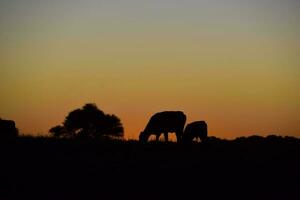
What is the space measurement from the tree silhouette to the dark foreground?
113 feet

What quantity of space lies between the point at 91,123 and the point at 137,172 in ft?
133

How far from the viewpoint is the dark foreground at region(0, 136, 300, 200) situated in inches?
591

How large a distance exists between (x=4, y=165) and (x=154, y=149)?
677 centimetres

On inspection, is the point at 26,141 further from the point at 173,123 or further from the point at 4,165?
the point at 173,123

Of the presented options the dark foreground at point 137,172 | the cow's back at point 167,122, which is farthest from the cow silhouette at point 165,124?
the dark foreground at point 137,172

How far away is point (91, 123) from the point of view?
57.2 meters

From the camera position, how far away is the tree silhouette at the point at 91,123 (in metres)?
56.4

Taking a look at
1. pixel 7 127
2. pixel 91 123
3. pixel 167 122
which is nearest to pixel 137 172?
Answer: pixel 7 127

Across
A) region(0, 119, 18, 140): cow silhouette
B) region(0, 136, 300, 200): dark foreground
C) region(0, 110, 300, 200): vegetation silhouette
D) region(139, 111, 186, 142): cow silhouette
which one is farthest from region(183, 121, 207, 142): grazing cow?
region(0, 136, 300, 200): dark foreground

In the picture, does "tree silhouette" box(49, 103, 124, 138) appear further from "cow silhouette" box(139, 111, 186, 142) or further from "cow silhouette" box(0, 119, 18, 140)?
"cow silhouette" box(0, 119, 18, 140)

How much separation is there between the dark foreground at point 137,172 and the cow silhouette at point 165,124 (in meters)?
11.2

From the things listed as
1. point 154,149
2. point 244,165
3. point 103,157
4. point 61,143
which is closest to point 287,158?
point 244,165

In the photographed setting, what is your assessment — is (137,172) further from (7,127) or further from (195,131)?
(195,131)

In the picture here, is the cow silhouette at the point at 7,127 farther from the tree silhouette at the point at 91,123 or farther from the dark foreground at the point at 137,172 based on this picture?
the tree silhouette at the point at 91,123
